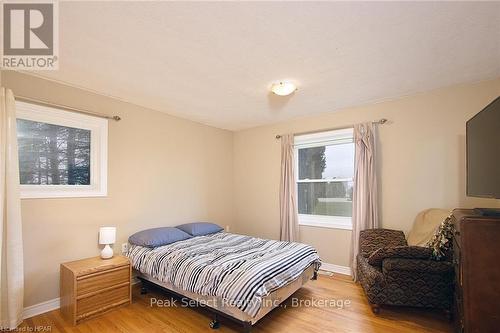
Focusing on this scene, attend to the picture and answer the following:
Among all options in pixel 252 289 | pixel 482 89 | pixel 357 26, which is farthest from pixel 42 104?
pixel 482 89

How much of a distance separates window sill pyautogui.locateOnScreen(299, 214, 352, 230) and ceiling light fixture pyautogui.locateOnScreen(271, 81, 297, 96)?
219 centimetres

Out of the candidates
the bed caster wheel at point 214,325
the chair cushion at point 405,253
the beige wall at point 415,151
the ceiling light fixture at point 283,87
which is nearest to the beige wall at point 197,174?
the beige wall at point 415,151

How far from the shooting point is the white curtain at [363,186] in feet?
10.9

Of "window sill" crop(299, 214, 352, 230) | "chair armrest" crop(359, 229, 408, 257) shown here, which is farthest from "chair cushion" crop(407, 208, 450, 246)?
"window sill" crop(299, 214, 352, 230)

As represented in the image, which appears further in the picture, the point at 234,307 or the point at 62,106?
the point at 62,106

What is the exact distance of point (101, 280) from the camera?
8.17 ft

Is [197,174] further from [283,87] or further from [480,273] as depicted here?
[480,273]

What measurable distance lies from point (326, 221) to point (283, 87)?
7.62 ft

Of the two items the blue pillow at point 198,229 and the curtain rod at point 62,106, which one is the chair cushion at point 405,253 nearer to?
the blue pillow at point 198,229

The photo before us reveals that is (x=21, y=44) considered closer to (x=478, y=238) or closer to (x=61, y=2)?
(x=61, y=2)

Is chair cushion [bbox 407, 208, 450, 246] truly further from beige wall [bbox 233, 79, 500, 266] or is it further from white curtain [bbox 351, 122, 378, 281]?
white curtain [bbox 351, 122, 378, 281]

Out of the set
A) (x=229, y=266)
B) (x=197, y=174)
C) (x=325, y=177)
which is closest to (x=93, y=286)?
(x=229, y=266)

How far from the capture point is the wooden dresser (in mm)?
1656

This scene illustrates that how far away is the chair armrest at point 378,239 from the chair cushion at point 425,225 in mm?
126
